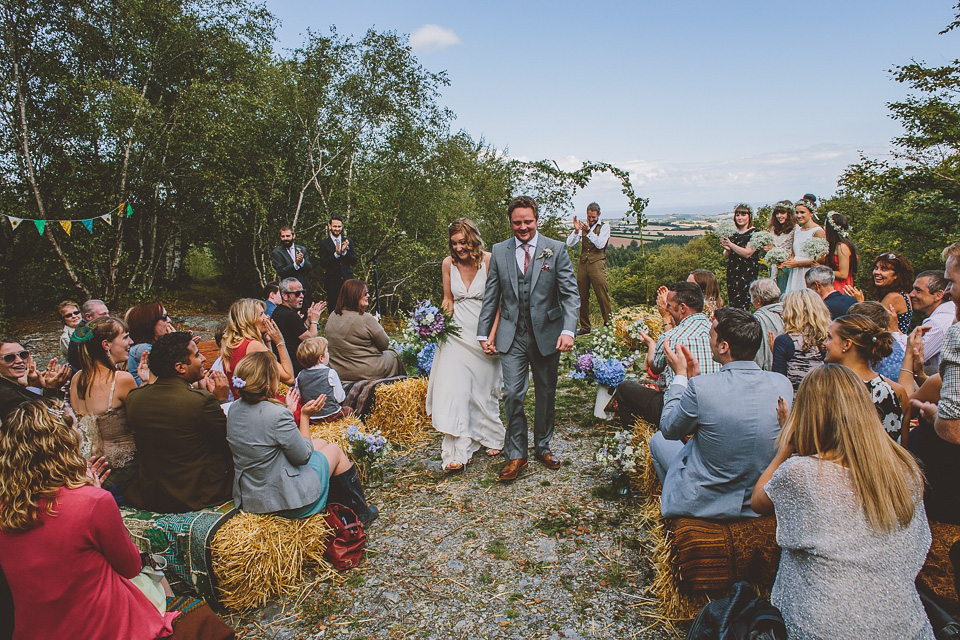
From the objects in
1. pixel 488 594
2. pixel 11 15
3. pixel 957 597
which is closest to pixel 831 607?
pixel 957 597

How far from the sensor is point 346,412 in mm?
5570

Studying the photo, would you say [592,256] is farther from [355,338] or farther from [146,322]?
[146,322]

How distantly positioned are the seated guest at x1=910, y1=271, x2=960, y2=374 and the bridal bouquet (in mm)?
3898

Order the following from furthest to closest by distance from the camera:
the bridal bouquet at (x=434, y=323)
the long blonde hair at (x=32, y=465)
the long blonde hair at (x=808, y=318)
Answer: the bridal bouquet at (x=434, y=323) < the long blonde hair at (x=808, y=318) < the long blonde hair at (x=32, y=465)

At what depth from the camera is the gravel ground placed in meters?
3.02

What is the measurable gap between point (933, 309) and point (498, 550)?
173 inches

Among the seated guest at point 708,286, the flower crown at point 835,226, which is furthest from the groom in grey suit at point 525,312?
the flower crown at point 835,226

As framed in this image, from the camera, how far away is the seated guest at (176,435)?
349 centimetres

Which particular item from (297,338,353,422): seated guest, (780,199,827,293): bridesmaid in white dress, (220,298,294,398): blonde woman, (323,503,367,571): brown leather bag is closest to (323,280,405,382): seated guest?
(297,338,353,422): seated guest

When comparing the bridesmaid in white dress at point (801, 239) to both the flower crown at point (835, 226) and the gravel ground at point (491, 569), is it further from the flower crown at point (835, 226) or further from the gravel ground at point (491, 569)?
the gravel ground at point (491, 569)

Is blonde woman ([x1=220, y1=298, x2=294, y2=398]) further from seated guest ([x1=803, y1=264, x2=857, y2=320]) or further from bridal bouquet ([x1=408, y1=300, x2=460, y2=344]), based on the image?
seated guest ([x1=803, y1=264, x2=857, y2=320])

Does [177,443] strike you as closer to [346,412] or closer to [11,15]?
[346,412]

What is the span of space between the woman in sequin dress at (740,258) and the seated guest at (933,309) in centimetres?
317

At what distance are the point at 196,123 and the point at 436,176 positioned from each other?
8423 mm
